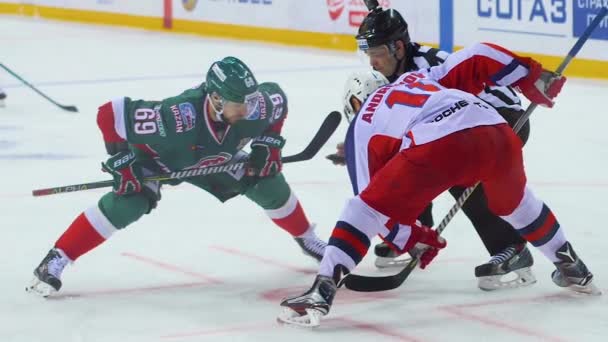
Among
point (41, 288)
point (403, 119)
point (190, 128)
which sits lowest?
point (41, 288)

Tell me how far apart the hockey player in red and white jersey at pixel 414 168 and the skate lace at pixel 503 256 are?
23cm

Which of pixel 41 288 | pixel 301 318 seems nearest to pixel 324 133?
pixel 301 318

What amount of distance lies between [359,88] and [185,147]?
0.61m

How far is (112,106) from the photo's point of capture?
3.67 m

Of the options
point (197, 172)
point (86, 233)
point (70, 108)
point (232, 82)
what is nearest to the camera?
point (232, 82)

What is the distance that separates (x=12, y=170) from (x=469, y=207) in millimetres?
2878

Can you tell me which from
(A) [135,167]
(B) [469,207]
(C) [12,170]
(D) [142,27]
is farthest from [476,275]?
(D) [142,27]

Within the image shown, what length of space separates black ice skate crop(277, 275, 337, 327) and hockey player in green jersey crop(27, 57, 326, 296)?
0.64m

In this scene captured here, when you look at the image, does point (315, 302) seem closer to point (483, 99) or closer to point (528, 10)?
point (483, 99)

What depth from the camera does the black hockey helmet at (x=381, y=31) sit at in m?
3.69

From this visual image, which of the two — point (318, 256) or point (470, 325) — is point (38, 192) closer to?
point (318, 256)

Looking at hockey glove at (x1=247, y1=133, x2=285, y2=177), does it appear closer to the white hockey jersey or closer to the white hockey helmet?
the white hockey helmet

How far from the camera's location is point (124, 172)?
3631mm

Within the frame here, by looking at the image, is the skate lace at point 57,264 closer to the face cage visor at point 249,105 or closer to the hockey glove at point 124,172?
the hockey glove at point 124,172
